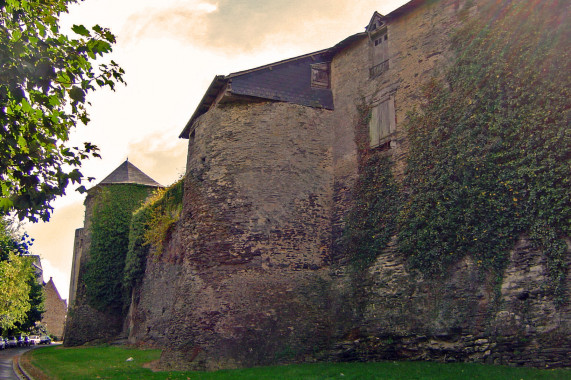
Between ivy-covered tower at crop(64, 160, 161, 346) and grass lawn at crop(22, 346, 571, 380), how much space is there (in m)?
9.30

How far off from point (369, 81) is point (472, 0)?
12.6ft

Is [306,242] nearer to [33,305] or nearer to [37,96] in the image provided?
[37,96]

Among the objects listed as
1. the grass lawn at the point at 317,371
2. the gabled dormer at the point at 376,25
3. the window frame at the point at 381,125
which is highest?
the gabled dormer at the point at 376,25

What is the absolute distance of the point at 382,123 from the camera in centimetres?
1490

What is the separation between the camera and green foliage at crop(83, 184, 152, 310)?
27484 mm

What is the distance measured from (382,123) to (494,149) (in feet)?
13.7

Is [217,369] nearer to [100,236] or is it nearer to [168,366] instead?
[168,366]

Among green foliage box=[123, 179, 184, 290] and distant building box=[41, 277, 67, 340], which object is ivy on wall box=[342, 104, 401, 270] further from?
distant building box=[41, 277, 67, 340]

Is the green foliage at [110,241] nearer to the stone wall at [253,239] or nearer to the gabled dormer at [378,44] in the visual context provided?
the stone wall at [253,239]

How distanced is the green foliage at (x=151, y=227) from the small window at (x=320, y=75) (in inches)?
287

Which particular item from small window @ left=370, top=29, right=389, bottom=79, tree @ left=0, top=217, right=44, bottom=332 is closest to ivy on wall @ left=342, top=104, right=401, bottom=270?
small window @ left=370, top=29, right=389, bottom=79

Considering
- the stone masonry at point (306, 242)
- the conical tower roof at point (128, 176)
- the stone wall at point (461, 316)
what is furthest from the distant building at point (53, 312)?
the stone wall at point (461, 316)

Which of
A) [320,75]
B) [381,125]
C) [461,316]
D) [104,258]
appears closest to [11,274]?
[104,258]

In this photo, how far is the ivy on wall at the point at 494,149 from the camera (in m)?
10.2
